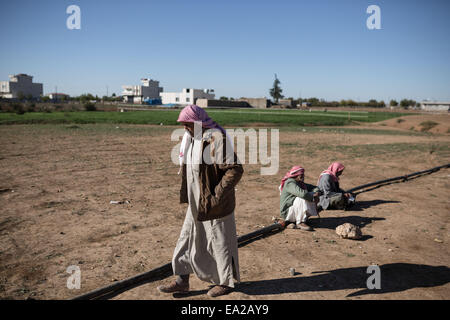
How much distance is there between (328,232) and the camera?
19.9 feet

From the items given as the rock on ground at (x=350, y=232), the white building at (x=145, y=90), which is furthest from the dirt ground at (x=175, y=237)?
the white building at (x=145, y=90)

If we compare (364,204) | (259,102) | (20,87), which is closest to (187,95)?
(259,102)

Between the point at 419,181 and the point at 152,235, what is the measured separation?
895cm

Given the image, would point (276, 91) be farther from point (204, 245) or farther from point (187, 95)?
point (204, 245)

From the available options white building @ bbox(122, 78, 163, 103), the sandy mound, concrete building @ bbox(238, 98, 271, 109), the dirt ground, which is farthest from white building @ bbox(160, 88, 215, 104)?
the dirt ground

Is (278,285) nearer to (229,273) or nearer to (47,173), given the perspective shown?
(229,273)

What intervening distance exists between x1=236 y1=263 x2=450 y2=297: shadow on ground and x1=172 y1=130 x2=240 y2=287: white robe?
1.35ft

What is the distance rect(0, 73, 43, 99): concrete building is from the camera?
11375cm

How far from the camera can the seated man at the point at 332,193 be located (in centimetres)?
722

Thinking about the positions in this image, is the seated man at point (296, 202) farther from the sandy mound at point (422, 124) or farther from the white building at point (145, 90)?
the white building at point (145, 90)

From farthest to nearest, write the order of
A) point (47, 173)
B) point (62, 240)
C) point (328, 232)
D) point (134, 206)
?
point (47, 173), point (134, 206), point (328, 232), point (62, 240)
